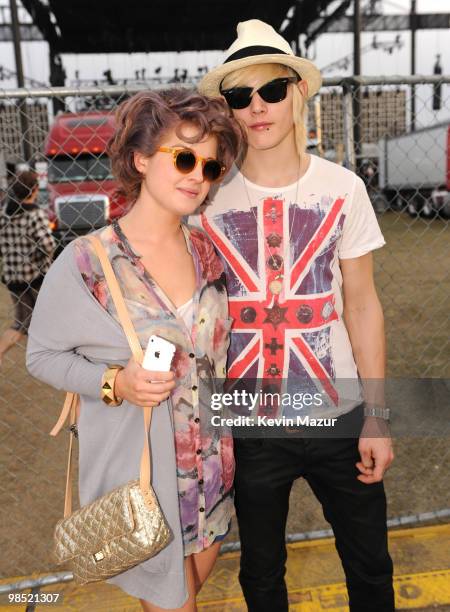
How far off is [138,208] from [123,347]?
415 mm

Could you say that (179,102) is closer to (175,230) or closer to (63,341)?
(175,230)

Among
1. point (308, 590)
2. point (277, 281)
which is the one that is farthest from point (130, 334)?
point (308, 590)

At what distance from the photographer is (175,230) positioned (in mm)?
1734

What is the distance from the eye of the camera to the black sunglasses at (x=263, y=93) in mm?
1850

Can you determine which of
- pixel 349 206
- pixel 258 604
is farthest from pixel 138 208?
pixel 258 604

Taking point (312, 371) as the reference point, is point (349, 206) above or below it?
above

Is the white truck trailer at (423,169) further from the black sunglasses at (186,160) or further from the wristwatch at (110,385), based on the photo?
the wristwatch at (110,385)

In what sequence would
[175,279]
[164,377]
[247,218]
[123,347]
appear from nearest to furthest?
[164,377] < [123,347] < [175,279] < [247,218]

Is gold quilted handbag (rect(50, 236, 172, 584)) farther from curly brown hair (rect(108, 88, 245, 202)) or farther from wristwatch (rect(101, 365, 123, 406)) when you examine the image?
curly brown hair (rect(108, 88, 245, 202))

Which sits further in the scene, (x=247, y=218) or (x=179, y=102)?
(x=247, y=218)

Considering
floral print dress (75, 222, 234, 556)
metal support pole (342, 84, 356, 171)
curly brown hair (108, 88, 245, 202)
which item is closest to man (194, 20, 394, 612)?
floral print dress (75, 222, 234, 556)

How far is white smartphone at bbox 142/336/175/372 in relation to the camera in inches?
55.0

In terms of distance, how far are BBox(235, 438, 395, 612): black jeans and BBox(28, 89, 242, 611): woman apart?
0.23 m

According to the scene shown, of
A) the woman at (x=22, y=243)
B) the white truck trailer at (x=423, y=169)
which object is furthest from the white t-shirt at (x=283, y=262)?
the white truck trailer at (x=423, y=169)
